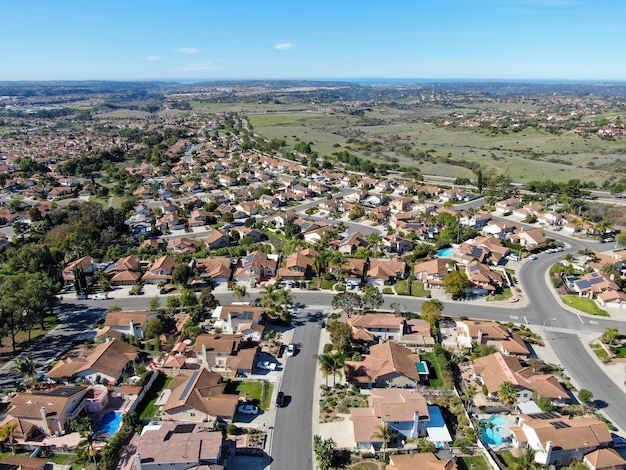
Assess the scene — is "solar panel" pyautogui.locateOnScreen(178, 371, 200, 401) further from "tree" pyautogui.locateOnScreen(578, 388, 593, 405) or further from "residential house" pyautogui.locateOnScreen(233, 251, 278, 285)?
"tree" pyautogui.locateOnScreen(578, 388, 593, 405)

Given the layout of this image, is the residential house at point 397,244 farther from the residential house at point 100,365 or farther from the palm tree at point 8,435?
the palm tree at point 8,435

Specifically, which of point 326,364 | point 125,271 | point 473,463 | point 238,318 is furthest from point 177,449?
point 125,271

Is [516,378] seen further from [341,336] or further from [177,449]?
[177,449]

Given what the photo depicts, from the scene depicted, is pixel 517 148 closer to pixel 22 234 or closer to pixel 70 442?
pixel 22 234

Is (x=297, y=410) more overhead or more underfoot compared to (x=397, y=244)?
more underfoot

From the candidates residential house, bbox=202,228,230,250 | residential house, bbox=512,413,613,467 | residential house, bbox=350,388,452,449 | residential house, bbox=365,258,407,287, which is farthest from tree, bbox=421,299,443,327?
residential house, bbox=202,228,230,250
